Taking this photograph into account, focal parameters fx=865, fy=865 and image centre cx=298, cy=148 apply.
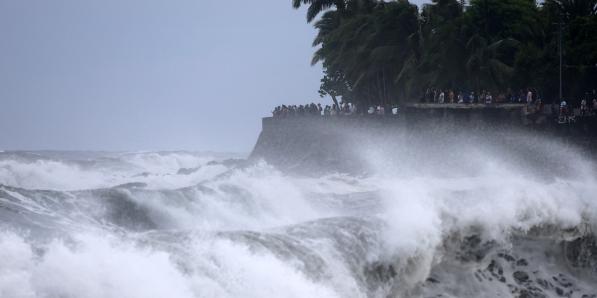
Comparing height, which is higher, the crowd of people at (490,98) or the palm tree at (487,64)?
the palm tree at (487,64)

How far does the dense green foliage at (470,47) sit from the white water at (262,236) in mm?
8765

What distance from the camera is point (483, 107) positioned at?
3034 centimetres

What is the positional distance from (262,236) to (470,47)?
24.7 metres

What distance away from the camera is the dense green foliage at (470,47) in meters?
33.8

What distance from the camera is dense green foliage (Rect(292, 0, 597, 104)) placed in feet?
111

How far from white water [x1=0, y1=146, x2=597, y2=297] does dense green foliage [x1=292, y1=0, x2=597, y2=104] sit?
8765 millimetres

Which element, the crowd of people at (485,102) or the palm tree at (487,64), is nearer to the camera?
the crowd of people at (485,102)

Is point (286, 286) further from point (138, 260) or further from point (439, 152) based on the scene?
point (439, 152)

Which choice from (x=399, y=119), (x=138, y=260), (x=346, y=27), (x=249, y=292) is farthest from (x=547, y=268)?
(x=346, y=27)

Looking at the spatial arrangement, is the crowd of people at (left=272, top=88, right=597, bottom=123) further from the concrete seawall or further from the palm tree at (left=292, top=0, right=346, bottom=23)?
the palm tree at (left=292, top=0, right=346, bottom=23)

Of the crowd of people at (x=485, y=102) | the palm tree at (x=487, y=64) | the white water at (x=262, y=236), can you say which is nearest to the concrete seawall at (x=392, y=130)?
the crowd of people at (x=485, y=102)

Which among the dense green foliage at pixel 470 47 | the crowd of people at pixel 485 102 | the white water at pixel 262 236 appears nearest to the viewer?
the white water at pixel 262 236

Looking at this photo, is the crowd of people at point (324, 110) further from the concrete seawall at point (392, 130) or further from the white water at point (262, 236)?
the white water at point (262, 236)

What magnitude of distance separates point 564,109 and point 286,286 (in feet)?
67.3
